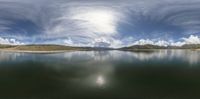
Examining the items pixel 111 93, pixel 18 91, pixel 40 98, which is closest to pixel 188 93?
pixel 111 93

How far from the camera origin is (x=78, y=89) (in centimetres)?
4041

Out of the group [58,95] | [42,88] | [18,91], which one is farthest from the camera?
[42,88]

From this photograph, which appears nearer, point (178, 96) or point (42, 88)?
point (178, 96)

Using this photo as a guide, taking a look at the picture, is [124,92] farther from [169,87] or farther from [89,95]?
[169,87]

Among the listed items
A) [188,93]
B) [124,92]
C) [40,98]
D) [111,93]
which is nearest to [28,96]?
[40,98]

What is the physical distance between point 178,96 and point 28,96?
24.7 meters

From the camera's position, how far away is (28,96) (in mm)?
35281

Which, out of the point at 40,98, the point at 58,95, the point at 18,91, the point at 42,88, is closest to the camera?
the point at 40,98

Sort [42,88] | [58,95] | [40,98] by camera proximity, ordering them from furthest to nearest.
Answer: [42,88]
[58,95]
[40,98]

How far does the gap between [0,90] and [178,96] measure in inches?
1247

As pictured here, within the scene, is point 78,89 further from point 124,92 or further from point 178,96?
point 178,96

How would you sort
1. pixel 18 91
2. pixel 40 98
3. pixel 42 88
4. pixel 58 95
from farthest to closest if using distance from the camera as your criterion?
pixel 42 88 → pixel 18 91 → pixel 58 95 → pixel 40 98

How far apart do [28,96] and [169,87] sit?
26951 millimetres

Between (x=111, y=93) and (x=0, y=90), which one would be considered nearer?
(x=111, y=93)
